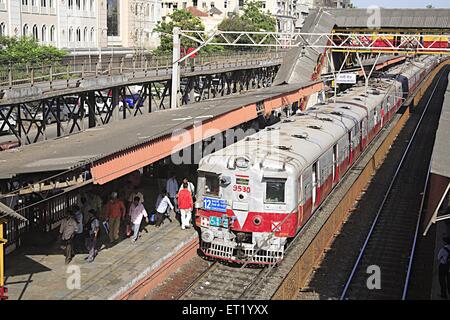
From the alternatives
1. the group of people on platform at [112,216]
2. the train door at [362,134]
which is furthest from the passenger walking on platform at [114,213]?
the train door at [362,134]

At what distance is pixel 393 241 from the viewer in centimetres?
1639

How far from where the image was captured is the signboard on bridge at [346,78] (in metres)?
28.5

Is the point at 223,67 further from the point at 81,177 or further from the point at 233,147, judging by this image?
the point at 81,177

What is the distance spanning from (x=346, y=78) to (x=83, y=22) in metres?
32.0

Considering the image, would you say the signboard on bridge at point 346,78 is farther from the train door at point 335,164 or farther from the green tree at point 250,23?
the green tree at point 250,23

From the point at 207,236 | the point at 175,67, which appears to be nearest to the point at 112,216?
the point at 207,236

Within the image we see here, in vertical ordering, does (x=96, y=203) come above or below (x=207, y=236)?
above

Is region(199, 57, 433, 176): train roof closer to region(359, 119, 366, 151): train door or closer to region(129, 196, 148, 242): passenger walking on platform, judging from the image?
region(359, 119, 366, 151): train door

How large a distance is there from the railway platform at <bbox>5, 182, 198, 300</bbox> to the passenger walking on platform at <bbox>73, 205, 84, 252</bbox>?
42cm

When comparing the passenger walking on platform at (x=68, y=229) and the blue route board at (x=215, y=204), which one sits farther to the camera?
the blue route board at (x=215, y=204)

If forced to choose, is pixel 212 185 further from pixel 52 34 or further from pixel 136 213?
pixel 52 34

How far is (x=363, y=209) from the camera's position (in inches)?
763

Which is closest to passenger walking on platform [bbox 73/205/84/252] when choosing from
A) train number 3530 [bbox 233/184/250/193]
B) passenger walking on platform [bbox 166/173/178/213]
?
passenger walking on platform [bbox 166/173/178/213]

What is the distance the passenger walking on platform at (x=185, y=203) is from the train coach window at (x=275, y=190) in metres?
2.73
